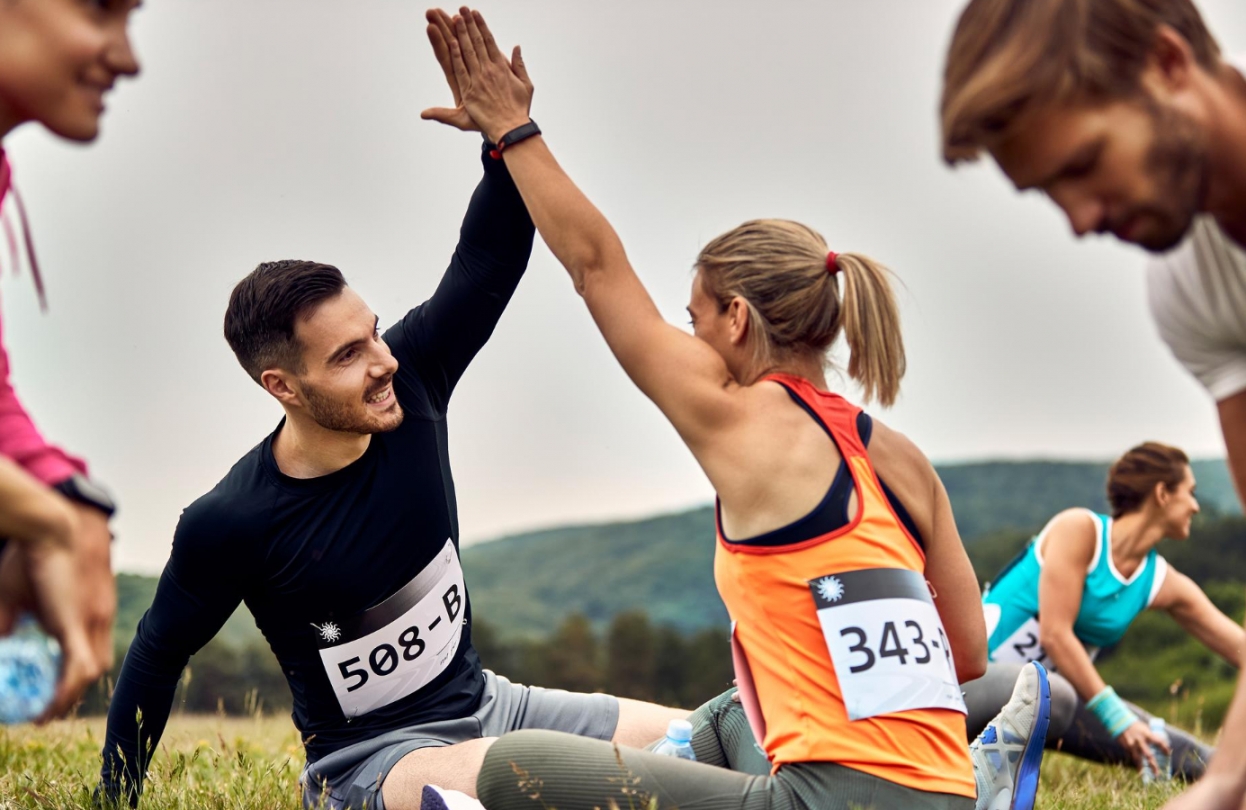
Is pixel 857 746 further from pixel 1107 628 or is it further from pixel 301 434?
pixel 1107 628

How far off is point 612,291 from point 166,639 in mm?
1963

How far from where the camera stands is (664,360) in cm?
299

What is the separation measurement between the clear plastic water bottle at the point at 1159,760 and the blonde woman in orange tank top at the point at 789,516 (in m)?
2.90

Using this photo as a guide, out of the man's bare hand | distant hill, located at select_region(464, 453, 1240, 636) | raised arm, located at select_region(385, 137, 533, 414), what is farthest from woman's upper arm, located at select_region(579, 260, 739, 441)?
distant hill, located at select_region(464, 453, 1240, 636)

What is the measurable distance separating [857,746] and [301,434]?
7.16 ft

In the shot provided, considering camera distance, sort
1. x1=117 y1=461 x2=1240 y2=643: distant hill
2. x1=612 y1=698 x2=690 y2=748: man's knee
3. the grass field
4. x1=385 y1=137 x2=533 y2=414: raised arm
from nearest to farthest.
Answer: the grass field
x1=385 y1=137 x2=533 y2=414: raised arm
x1=612 y1=698 x2=690 y2=748: man's knee
x1=117 y1=461 x2=1240 y2=643: distant hill

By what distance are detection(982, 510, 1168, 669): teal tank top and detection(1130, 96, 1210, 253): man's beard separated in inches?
171

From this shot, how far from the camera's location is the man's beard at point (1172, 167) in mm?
→ 2168

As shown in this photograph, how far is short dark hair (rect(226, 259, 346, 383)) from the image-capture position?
4.37 m

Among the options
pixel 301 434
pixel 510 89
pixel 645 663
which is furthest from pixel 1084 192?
pixel 645 663

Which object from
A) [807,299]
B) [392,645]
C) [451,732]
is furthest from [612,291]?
[451,732]

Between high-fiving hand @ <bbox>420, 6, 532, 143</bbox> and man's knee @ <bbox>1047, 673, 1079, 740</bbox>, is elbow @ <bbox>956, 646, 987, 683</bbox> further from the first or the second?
man's knee @ <bbox>1047, 673, 1079, 740</bbox>

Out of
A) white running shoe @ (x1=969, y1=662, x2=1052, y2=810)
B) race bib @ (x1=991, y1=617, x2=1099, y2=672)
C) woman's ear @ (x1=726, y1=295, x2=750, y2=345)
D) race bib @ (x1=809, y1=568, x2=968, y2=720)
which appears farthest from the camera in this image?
race bib @ (x1=991, y1=617, x2=1099, y2=672)

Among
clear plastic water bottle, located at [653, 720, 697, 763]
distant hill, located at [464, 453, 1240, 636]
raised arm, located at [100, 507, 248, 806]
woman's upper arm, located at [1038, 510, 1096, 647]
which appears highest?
raised arm, located at [100, 507, 248, 806]
